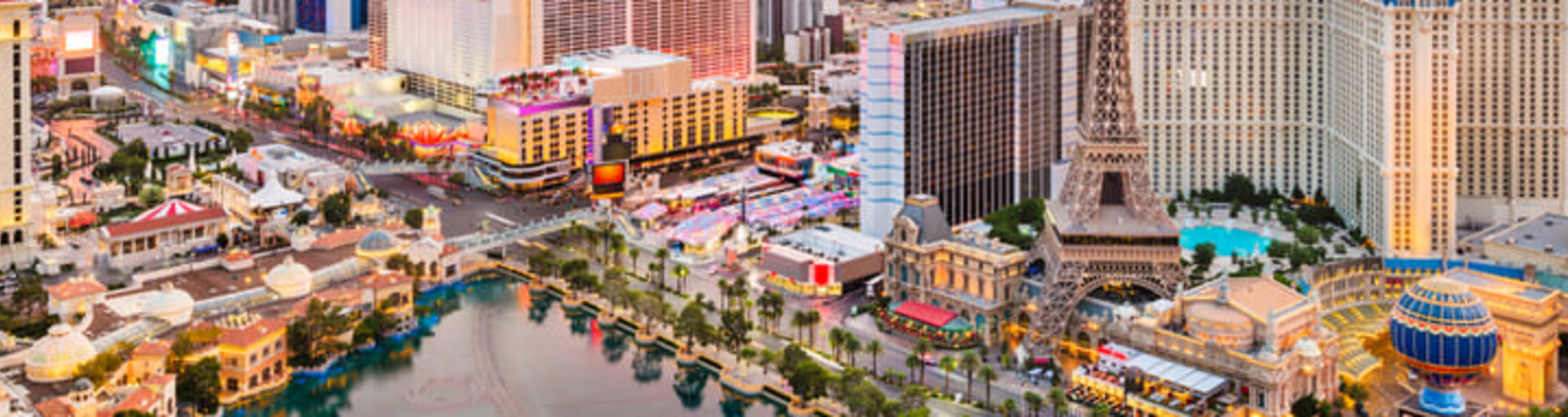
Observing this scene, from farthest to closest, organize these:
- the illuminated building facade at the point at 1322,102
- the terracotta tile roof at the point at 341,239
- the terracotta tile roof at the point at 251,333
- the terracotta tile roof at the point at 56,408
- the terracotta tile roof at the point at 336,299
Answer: the terracotta tile roof at the point at 341,239 < the illuminated building facade at the point at 1322,102 < the terracotta tile roof at the point at 336,299 < the terracotta tile roof at the point at 251,333 < the terracotta tile roof at the point at 56,408

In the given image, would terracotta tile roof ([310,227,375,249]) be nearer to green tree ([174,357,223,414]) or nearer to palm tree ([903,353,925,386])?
green tree ([174,357,223,414])

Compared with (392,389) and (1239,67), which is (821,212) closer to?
(1239,67)

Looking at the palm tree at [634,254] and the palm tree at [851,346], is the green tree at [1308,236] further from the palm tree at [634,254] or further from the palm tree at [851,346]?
the palm tree at [634,254]

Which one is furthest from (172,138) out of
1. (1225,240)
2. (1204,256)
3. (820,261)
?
(1204,256)

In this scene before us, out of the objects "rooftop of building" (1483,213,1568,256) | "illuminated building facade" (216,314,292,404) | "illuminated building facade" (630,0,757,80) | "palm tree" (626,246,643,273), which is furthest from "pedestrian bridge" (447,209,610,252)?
"rooftop of building" (1483,213,1568,256)

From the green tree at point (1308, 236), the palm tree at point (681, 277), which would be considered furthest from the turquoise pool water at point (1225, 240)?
the palm tree at point (681, 277)

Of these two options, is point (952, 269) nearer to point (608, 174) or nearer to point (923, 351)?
point (923, 351)

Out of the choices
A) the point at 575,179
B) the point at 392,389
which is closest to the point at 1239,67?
the point at 575,179
